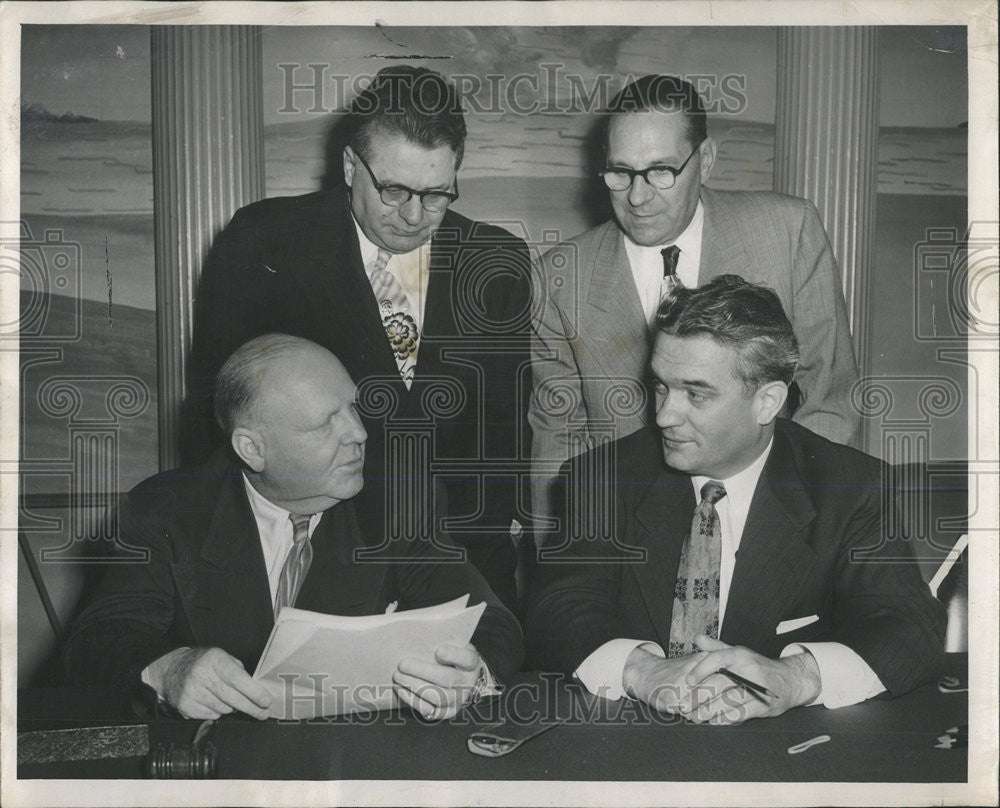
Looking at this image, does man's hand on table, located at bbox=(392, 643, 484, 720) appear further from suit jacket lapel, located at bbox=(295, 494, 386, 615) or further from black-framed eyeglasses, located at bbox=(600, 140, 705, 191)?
black-framed eyeglasses, located at bbox=(600, 140, 705, 191)

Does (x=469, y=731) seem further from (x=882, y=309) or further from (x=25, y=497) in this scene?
(x=882, y=309)

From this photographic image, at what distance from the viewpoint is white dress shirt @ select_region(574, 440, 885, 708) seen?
3.55 m

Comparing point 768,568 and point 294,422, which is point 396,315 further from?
point 768,568

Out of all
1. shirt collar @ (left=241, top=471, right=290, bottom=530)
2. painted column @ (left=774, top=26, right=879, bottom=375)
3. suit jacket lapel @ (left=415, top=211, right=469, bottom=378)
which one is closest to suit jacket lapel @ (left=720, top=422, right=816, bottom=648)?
painted column @ (left=774, top=26, right=879, bottom=375)

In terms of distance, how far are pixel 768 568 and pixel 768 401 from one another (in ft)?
1.96

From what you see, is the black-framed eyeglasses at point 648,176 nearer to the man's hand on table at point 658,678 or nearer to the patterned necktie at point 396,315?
the patterned necktie at point 396,315

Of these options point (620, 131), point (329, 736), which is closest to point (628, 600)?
point (329, 736)

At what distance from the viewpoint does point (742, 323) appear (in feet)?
12.0

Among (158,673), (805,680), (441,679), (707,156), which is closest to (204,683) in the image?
(158,673)

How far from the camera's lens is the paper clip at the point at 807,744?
3527 mm

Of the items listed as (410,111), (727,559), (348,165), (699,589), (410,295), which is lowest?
(699,589)

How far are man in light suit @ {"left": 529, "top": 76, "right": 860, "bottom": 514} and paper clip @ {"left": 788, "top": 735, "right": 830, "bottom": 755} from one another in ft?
3.51

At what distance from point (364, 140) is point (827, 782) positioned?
9.36ft

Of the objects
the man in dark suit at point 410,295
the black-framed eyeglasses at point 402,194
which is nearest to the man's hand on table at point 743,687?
the man in dark suit at point 410,295
